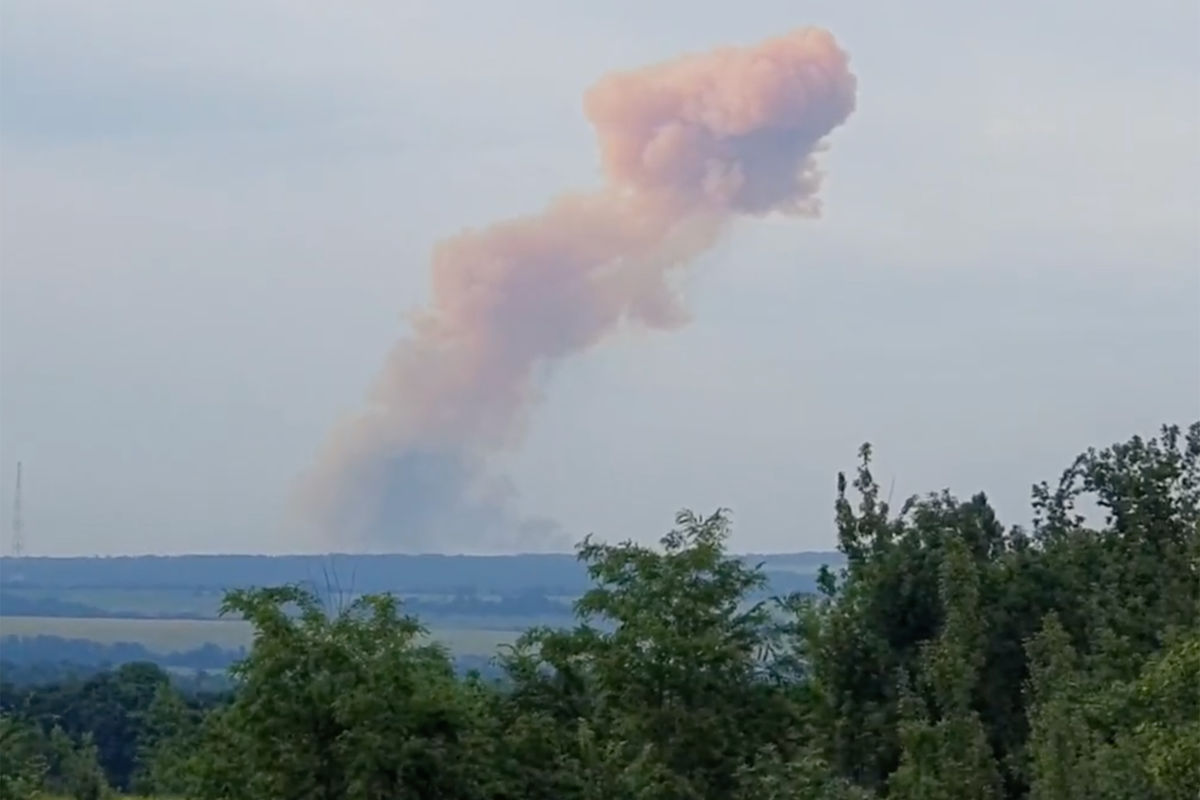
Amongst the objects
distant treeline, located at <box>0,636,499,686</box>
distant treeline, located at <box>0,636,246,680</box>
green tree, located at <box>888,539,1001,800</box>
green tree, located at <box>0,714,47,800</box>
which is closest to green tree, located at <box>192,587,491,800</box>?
green tree, located at <box>0,714,47,800</box>

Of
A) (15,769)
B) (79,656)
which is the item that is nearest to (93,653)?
(79,656)

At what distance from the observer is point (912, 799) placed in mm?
A: 22719

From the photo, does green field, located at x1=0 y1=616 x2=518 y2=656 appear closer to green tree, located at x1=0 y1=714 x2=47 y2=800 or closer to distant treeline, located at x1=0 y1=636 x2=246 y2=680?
distant treeline, located at x1=0 y1=636 x2=246 y2=680

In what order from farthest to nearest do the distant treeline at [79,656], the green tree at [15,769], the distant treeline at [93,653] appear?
1. the distant treeline at [93,653]
2. the distant treeline at [79,656]
3. the green tree at [15,769]

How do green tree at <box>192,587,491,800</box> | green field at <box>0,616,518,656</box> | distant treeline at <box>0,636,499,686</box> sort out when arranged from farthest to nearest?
green field at <box>0,616,518,656</box>, distant treeline at <box>0,636,499,686</box>, green tree at <box>192,587,491,800</box>

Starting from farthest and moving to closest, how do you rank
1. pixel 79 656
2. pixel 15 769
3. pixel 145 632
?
pixel 145 632
pixel 79 656
pixel 15 769

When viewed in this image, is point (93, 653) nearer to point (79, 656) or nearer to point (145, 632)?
point (79, 656)

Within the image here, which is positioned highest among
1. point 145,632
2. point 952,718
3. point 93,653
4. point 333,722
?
point 145,632

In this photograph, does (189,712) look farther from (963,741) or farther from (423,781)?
(963,741)

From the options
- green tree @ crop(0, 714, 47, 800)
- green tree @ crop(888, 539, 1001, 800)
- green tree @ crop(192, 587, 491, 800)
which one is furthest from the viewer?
green tree @ crop(0, 714, 47, 800)

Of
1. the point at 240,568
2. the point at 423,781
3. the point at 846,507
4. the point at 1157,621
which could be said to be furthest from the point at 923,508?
the point at 240,568

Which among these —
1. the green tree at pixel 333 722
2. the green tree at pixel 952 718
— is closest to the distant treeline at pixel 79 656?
the green tree at pixel 952 718

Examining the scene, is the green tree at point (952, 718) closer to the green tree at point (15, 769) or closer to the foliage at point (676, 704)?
the foliage at point (676, 704)

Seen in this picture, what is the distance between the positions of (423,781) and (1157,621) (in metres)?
10.0
